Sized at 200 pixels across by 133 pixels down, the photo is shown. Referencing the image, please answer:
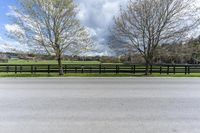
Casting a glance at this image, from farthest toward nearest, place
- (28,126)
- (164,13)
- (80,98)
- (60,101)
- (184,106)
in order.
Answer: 1. (164,13)
2. (80,98)
3. (60,101)
4. (184,106)
5. (28,126)

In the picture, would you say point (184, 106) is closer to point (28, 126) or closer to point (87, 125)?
point (87, 125)

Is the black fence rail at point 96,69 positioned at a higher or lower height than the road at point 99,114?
higher

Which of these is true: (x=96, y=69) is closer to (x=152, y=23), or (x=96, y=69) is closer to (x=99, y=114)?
(x=152, y=23)

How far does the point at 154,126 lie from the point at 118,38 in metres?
22.2

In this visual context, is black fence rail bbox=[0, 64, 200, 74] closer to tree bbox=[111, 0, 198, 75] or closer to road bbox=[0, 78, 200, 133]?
tree bbox=[111, 0, 198, 75]

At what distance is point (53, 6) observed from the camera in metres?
27.8

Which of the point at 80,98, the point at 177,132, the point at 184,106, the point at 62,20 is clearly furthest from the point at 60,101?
the point at 62,20

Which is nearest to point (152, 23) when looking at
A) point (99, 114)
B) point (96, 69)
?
point (96, 69)

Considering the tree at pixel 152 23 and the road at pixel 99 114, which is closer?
the road at pixel 99 114

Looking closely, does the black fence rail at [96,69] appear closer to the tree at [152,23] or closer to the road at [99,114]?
the tree at [152,23]

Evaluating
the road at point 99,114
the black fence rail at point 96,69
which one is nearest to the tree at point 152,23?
the black fence rail at point 96,69

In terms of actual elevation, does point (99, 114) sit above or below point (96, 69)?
below

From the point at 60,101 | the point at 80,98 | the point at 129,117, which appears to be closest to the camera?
the point at 129,117

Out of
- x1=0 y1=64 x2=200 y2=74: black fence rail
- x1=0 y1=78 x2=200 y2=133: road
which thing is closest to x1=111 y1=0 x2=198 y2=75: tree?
x1=0 y1=64 x2=200 y2=74: black fence rail
